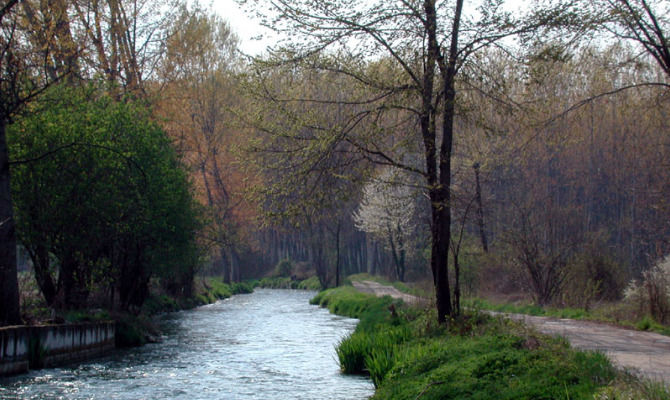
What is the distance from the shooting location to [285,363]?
16188 millimetres

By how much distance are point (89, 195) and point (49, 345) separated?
205 inches

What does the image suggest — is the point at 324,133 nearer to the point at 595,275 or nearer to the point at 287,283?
the point at 595,275

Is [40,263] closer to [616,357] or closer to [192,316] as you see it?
[192,316]

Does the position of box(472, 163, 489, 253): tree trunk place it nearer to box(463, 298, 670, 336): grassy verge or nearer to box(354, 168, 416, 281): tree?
box(463, 298, 670, 336): grassy verge

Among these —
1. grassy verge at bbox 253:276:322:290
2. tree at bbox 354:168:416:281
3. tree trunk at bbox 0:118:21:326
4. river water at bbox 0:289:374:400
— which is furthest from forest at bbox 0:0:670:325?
grassy verge at bbox 253:276:322:290

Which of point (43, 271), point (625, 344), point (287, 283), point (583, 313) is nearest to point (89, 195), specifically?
point (43, 271)

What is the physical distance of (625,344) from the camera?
1273 cm

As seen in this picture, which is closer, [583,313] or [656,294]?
[656,294]

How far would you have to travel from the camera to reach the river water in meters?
12.2

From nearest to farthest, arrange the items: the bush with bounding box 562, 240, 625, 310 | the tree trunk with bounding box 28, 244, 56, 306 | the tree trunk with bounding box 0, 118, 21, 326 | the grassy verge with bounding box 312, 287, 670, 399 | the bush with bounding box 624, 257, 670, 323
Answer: the grassy verge with bounding box 312, 287, 670, 399 < the tree trunk with bounding box 0, 118, 21, 326 < the bush with bounding box 624, 257, 670, 323 < the tree trunk with bounding box 28, 244, 56, 306 < the bush with bounding box 562, 240, 625, 310

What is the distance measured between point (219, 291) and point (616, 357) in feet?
125

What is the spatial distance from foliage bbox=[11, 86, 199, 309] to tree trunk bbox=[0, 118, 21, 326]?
0.53m

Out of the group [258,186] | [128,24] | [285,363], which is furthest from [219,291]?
[258,186]

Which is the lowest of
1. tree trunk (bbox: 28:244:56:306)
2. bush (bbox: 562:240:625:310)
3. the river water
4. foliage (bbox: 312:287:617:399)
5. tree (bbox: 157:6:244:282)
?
the river water
